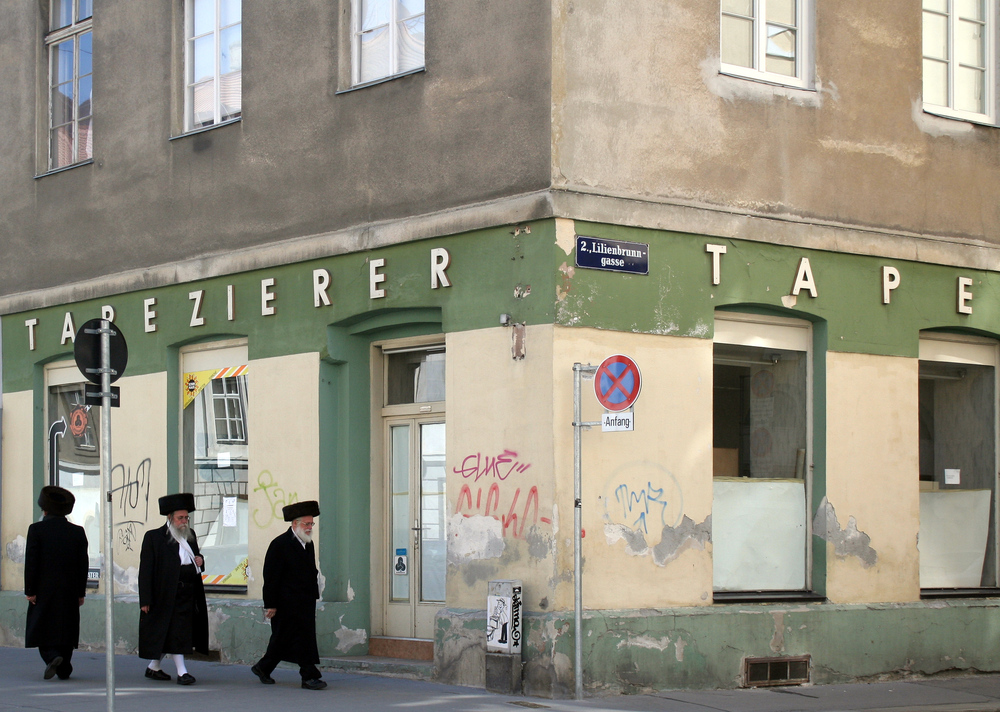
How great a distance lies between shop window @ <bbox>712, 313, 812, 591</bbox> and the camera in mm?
13672

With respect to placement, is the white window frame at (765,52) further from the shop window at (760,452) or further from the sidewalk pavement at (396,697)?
the sidewalk pavement at (396,697)

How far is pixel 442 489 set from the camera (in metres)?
14.2

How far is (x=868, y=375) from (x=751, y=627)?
9.09 feet

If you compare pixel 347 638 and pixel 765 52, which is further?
pixel 347 638

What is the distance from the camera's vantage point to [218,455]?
16031mm

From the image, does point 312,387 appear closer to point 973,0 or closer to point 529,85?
point 529,85

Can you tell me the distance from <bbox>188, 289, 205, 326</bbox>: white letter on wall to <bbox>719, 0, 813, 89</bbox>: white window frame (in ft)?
19.3

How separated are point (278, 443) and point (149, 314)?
2546 mm

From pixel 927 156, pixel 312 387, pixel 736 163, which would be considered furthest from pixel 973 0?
pixel 312 387

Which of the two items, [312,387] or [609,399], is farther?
[312,387]

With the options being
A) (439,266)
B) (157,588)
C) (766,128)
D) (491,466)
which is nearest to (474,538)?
(491,466)

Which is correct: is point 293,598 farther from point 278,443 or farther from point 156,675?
point 278,443

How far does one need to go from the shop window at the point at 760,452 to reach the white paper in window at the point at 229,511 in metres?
5.17

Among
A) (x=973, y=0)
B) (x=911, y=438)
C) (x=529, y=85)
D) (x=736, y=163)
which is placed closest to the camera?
(x=529, y=85)
